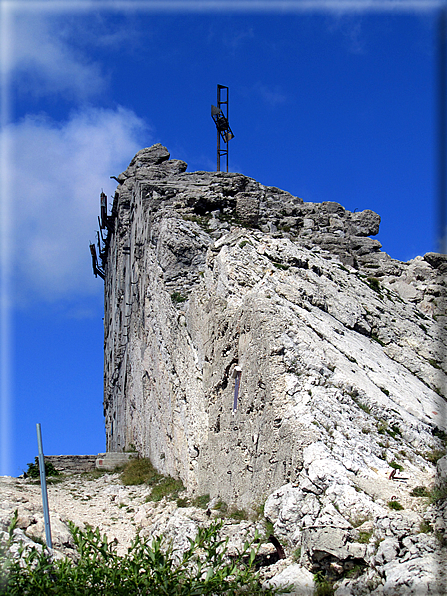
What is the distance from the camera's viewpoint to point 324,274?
1752 centimetres

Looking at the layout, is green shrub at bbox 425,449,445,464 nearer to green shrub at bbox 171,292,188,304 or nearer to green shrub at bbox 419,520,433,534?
green shrub at bbox 419,520,433,534

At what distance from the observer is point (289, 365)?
11266 millimetres

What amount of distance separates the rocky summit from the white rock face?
4 cm

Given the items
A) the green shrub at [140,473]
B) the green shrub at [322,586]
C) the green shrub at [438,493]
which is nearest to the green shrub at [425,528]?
the green shrub at [438,493]

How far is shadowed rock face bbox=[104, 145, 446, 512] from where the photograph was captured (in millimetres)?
10852

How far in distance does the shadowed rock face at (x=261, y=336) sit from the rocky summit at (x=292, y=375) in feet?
0.16

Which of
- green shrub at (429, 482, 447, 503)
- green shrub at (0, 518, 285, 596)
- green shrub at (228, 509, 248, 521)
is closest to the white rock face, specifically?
green shrub at (228, 509, 248, 521)

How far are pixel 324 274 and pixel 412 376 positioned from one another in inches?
166

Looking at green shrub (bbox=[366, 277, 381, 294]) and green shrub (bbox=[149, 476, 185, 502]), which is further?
green shrub (bbox=[366, 277, 381, 294])

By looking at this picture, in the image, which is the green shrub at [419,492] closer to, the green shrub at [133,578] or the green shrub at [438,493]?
the green shrub at [438,493]

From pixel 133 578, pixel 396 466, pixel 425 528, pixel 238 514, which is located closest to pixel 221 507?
→ pixel 238 514

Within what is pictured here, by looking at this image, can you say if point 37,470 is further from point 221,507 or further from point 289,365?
point 289,365

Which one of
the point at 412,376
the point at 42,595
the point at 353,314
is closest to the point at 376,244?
the point at 353,314

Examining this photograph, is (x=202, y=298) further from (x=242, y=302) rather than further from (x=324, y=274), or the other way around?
(x=324, y=274)
